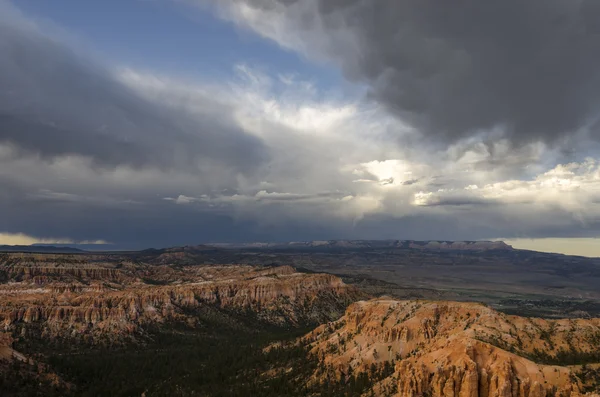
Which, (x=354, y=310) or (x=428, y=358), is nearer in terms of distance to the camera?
(x=428, y=358)

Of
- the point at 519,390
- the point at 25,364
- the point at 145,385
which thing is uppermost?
the point at 519,390

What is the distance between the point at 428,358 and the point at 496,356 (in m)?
14.1

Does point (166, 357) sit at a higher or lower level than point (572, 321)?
lower

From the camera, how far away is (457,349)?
90.3 metres

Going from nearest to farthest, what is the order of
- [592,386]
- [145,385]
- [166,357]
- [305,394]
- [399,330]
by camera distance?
[592,386], [305,394], [399,330], [145,385], [166,357]

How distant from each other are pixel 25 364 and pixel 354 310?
112 metres

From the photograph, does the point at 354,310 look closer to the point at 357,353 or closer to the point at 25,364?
the point at 357,353

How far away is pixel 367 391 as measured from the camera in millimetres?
106625

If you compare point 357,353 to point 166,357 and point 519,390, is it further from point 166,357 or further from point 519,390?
point 166,357

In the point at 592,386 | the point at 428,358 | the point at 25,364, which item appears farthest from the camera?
the point at 25,364

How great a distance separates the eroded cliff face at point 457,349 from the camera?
81.6 metres

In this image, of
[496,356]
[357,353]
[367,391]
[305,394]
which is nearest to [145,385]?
[305,394]

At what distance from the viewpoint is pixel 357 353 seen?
5197 inches

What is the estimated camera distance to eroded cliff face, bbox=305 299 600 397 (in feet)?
268
